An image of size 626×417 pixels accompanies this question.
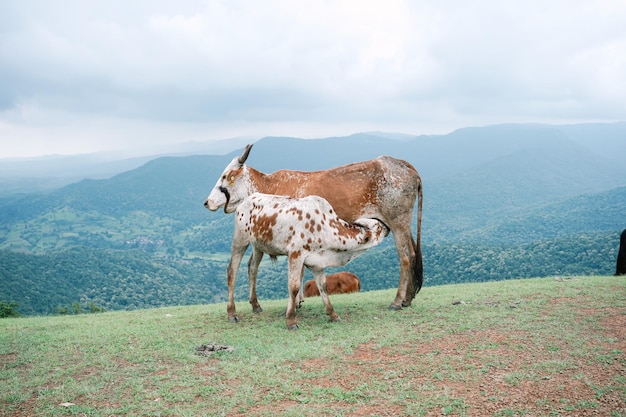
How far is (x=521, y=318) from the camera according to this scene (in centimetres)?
826

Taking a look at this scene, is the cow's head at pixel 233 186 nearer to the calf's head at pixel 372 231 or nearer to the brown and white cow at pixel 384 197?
the brown and white cow at pixel 384 197

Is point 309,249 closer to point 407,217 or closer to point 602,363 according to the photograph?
point 407,217

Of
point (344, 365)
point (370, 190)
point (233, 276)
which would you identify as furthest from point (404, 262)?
point (344, 365)

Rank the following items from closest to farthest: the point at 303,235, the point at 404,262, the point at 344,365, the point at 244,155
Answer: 1. the point at 344,365
2. the point at 303,235
3. the point at 404,262
4. the point at 244,155

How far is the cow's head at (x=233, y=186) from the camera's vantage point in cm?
1053

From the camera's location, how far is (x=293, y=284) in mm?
8602

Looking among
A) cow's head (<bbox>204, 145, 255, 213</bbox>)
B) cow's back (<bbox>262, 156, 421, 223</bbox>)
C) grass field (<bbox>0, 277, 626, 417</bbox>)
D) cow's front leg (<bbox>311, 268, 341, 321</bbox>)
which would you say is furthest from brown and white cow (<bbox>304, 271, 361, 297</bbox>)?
cow's front leg (<bbox>311, 268, 341, 321</bbox>)

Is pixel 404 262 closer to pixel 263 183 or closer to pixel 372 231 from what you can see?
pixel 372 231

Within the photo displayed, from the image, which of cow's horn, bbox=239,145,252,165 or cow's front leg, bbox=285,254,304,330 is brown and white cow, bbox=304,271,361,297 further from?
cow's front leg, bbox=285,254,304,330

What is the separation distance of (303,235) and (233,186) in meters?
2.68

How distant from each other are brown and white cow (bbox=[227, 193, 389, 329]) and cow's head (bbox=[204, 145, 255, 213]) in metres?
1.28

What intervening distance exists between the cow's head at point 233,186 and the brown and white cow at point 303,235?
1.28m

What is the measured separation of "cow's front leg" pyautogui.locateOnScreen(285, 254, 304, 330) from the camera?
8484mm

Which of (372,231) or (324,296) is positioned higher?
(372,231)
